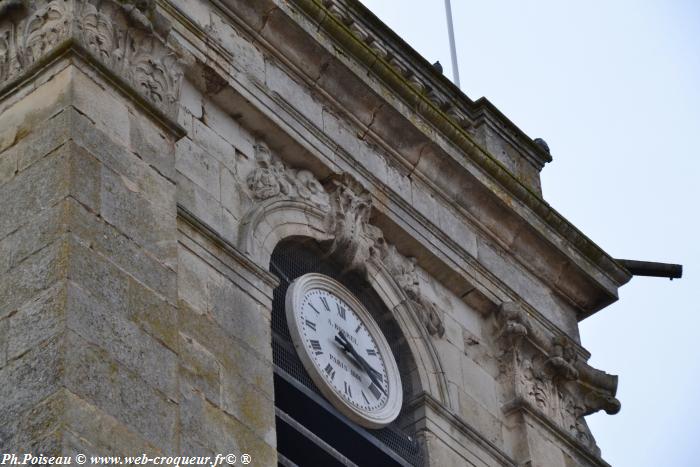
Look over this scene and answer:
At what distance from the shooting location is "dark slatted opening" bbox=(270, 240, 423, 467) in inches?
620

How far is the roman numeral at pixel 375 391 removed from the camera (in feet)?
Result: 55.9

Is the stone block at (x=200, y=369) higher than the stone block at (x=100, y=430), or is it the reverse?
the stone block at (x=200, y=369)

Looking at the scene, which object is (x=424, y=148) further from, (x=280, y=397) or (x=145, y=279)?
(x=145, y=279)

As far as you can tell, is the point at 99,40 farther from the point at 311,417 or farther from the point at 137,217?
the point at 311,417

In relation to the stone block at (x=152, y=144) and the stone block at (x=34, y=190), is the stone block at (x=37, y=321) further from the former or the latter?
the stone block at (x=152, y=144)

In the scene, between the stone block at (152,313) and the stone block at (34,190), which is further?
the stone block at (34,190)

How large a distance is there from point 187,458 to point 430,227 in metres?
5.51

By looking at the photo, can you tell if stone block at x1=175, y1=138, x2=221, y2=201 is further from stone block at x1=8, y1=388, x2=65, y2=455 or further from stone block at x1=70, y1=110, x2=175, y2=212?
stone block at x1=8, y1=388, x2=65, y2=455

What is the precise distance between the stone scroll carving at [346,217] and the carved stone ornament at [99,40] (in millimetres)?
1252

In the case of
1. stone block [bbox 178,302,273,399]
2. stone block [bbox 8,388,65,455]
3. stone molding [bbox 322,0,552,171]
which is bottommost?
stone block [bbox 8,388,65,455]

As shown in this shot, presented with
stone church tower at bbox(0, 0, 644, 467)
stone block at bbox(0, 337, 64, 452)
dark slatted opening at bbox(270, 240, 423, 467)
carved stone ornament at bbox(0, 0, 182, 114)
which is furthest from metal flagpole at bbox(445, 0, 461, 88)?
stone block at bbox(0, 337, 64, 452)

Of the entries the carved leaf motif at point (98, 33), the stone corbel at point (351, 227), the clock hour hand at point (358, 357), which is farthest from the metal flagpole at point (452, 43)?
the carved leaf motif at point (98, 33)

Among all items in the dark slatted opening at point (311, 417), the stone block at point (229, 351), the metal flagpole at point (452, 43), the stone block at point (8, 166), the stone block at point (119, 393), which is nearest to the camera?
the stone block at point (119, 393)

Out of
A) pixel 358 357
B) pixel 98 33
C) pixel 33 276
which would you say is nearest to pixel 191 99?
pixel 98 33
